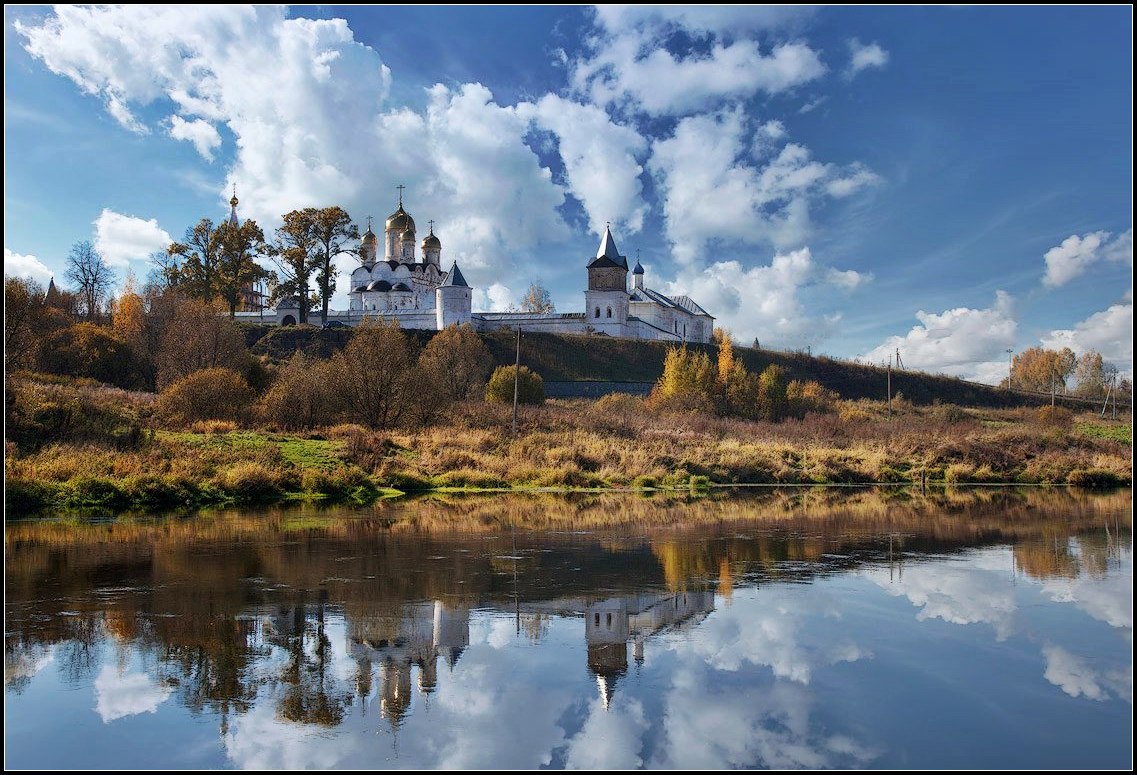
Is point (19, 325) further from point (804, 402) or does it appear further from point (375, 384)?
point (804, 402)

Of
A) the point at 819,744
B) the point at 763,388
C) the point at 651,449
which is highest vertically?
the point at 763,388

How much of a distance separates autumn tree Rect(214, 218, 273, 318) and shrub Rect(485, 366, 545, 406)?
31159mm

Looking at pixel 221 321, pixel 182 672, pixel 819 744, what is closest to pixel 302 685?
pixel 182 672

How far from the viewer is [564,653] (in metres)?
8.34

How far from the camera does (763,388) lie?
5581 cm

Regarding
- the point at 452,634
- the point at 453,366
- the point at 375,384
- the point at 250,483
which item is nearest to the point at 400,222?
the point at 453,366

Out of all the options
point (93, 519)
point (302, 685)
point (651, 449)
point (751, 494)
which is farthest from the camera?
point (651, 449)

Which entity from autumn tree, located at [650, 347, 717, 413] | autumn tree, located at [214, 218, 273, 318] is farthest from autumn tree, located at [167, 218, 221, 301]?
autumn tree, located at [650, 347, 717, 413]

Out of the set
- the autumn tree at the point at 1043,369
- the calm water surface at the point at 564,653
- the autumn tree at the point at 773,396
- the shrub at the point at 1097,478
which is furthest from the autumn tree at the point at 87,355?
the autumn tree at the point at 1043,369

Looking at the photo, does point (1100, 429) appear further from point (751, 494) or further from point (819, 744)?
point (819, 744)

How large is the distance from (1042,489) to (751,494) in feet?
33.8

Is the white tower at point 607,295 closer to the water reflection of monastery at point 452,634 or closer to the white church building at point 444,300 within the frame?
the white church building at point 444,300

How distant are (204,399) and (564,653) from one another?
86.8 feet

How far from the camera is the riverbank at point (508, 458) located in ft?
70.6
